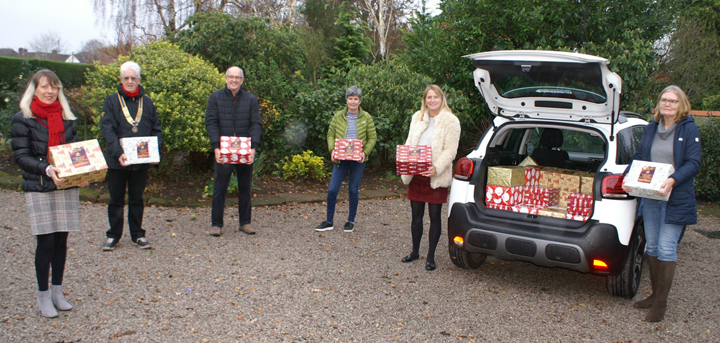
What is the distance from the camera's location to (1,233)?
5.82 metres

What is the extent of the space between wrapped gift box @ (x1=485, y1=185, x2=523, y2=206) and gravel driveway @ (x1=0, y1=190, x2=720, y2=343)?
78cm

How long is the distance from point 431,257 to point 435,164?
37.2 inches

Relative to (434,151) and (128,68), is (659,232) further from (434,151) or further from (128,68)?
(128,68)

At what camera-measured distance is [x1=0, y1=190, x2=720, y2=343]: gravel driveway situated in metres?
3.74

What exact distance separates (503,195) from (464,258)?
757 millimetres

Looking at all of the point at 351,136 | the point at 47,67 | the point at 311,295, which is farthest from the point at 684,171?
the point at 47,67

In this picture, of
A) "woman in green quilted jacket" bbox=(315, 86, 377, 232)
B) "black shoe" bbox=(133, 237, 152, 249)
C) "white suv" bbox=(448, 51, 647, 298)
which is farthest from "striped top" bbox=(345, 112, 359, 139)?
"black shoe" bbox=(133, 237, 152, 249)

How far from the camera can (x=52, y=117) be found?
389 centimetres

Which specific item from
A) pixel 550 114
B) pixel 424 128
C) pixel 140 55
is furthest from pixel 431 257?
pixel 140 55

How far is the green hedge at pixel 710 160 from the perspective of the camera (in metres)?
9.08

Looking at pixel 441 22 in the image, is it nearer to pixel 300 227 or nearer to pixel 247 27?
pixel 247 27

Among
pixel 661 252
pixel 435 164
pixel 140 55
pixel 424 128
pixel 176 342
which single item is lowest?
pixel 176 342

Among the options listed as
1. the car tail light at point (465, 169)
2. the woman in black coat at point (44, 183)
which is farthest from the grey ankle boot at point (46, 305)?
the car tail light at point (465, 169)

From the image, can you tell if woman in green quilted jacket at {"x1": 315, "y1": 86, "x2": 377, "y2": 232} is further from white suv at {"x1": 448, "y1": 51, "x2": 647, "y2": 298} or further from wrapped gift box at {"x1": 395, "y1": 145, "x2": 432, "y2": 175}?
white suv at {"x1": 448, "y1": 51, "x2": 647, "y2": 298}
